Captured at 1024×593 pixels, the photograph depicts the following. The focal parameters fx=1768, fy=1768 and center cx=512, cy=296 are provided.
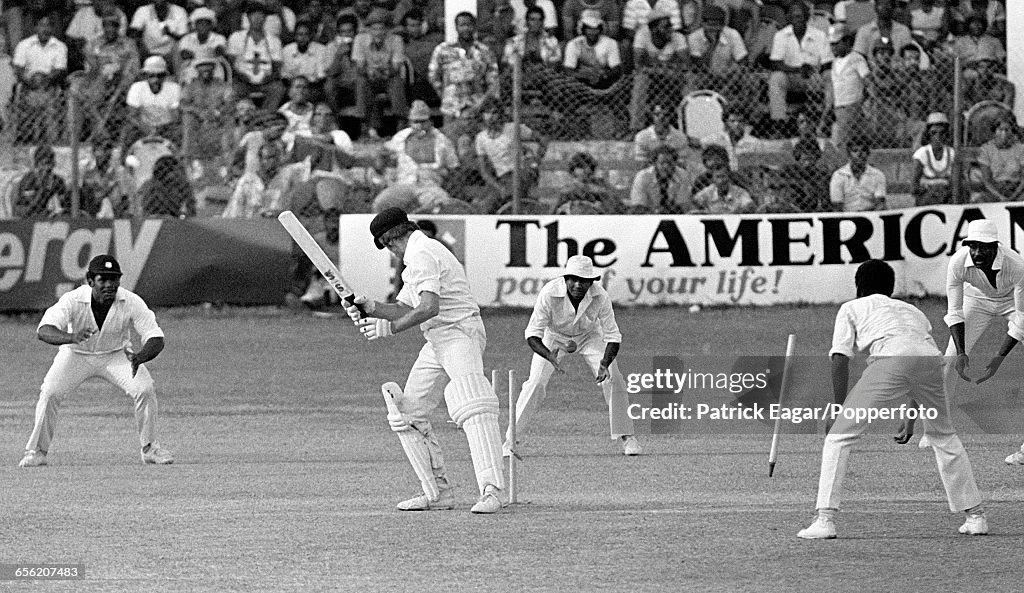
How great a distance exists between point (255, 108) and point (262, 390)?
6.19 metres

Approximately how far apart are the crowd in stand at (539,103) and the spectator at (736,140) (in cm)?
2

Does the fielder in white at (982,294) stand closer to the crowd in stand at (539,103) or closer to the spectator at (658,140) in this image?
the crowd in stand at (539,103)

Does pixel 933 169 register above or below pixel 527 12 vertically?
below

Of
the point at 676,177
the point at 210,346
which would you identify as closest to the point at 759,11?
the point at 676,177

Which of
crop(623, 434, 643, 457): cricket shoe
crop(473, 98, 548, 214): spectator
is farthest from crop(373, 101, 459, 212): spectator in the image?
crop(623, 434, 643, 457): cricket shoe

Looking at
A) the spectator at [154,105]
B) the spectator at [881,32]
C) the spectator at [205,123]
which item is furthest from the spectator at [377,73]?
the spectator at [881,32]

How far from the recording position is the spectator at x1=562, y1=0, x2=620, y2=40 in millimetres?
24125

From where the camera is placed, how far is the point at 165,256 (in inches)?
883

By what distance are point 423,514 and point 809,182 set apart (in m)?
11.8

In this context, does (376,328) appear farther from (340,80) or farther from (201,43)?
(201,43)

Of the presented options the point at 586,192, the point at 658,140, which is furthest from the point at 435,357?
the point at 658,140

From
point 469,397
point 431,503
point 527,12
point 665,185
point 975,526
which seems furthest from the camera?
point 527,12

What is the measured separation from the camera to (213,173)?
22844 mm

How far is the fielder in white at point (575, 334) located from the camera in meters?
14.3
